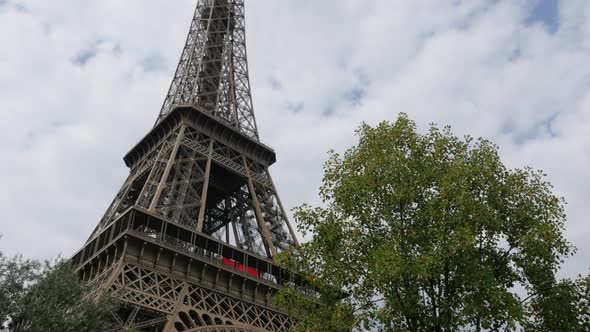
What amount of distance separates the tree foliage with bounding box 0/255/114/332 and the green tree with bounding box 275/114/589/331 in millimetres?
7290

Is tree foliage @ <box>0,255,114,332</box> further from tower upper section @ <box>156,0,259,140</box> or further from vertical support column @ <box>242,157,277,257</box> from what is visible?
tower upper section @ <box>156,0,259,140</box>

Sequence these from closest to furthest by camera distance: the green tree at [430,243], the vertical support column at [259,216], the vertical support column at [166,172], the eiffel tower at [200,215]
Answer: the green tree at [430,243], the eiffel tower at [200,215], the vertical support column at [166,172], the vertical support column at [259,216]

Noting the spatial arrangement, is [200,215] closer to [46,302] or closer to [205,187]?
[205,187]

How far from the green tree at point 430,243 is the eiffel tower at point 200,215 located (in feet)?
19.3

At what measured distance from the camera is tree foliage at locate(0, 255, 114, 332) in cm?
1781

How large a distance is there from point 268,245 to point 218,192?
918 centimetres

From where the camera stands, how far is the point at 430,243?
14.6m

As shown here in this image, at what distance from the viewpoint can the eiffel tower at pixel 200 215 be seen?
86.3 ft

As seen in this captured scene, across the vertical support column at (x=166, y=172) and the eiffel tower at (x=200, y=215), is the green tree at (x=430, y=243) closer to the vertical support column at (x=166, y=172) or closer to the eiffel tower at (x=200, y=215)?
the eiffel tower at (x=200, y=215)

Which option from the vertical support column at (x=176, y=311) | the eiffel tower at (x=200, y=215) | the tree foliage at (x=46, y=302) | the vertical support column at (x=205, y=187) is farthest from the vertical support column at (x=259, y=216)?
the tree foliage at (x=46, y=302)

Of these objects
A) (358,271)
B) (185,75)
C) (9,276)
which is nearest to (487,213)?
(358,271)

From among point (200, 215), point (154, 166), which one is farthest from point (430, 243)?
point (154, 166)

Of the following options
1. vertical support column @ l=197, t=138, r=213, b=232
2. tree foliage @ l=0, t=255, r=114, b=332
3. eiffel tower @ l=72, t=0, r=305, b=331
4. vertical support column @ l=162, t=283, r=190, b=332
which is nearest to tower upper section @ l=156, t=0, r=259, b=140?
eiffel tower @ l=72, t=0, r=305, b=331

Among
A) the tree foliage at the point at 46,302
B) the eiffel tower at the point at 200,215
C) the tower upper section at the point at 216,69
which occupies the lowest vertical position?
the tree foliage at the point at 46,302
